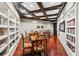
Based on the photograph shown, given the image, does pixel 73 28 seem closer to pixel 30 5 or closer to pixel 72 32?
pixel 72 32

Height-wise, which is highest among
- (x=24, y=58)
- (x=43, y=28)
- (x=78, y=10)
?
(x=78, y=10)

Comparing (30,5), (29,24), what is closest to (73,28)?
(29,24)

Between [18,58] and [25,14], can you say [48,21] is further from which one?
[18,58]

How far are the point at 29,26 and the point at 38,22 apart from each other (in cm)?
27

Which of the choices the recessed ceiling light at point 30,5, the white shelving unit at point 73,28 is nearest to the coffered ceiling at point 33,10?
the recessed ceiling light at point 30,5

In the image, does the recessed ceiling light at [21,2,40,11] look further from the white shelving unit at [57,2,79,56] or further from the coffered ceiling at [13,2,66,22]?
the white shelving unit at [57,2,79,56]

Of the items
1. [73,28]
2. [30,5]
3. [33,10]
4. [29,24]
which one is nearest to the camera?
[73,28]

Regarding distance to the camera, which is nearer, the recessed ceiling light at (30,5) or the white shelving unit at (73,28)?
the white shelving unit at (73,28)

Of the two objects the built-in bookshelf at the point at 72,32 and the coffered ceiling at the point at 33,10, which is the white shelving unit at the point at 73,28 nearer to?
the built-in bookshelf at the point at 72,32

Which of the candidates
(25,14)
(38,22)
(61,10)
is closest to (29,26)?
(38,22)

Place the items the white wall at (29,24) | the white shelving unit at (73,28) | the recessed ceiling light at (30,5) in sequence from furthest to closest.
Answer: the recessed ceiling light at (30,5) → the white wall at (29,24) → the white shelving unit at (73,28)

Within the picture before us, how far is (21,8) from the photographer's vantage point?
118 inches

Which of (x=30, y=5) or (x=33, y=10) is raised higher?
(x=30, y=5)

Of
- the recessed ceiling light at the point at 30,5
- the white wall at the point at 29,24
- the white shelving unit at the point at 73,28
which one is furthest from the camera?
the recessed ceiling light at the point at 30,5
